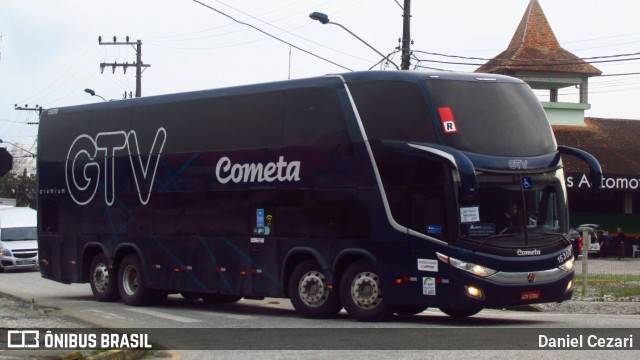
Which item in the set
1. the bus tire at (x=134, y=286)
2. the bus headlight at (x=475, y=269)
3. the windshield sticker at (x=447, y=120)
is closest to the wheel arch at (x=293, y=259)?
the bus headlight at (x=475, y=269)

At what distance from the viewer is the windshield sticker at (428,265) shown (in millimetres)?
16312

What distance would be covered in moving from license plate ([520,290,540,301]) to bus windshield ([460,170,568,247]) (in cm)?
72

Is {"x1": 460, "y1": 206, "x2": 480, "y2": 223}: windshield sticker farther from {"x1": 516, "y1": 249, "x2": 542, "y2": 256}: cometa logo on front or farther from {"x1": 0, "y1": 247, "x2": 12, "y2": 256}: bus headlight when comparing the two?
{"x1": 0, "y1": 247, "x2": 12, "y2": 256}: bus headlight

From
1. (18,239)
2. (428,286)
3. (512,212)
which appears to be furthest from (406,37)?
(18,239)

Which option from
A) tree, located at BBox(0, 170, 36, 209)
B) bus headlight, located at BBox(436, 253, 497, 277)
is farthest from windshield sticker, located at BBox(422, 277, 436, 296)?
tree, located at BBox(0, 170, 36, 209)

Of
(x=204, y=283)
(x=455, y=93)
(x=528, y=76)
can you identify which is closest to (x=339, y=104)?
(x=455, y=93)

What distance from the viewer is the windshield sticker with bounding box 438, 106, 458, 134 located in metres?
16.3

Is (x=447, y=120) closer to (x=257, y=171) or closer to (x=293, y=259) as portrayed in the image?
(x=293, y=259)

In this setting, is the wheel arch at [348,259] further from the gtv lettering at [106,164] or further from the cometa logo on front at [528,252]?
the gtv lettering at [106,164]

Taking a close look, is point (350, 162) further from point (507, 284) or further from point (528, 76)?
point (528, 76)

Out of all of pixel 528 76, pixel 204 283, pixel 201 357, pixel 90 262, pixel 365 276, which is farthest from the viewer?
pixel 528 76

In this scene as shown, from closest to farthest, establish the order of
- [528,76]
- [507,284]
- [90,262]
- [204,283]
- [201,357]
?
[201,357] → [507,284] → [204,283] → [90,262] → [528,76]

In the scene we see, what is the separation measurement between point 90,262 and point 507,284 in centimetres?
1066

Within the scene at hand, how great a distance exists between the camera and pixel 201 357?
13102mm
